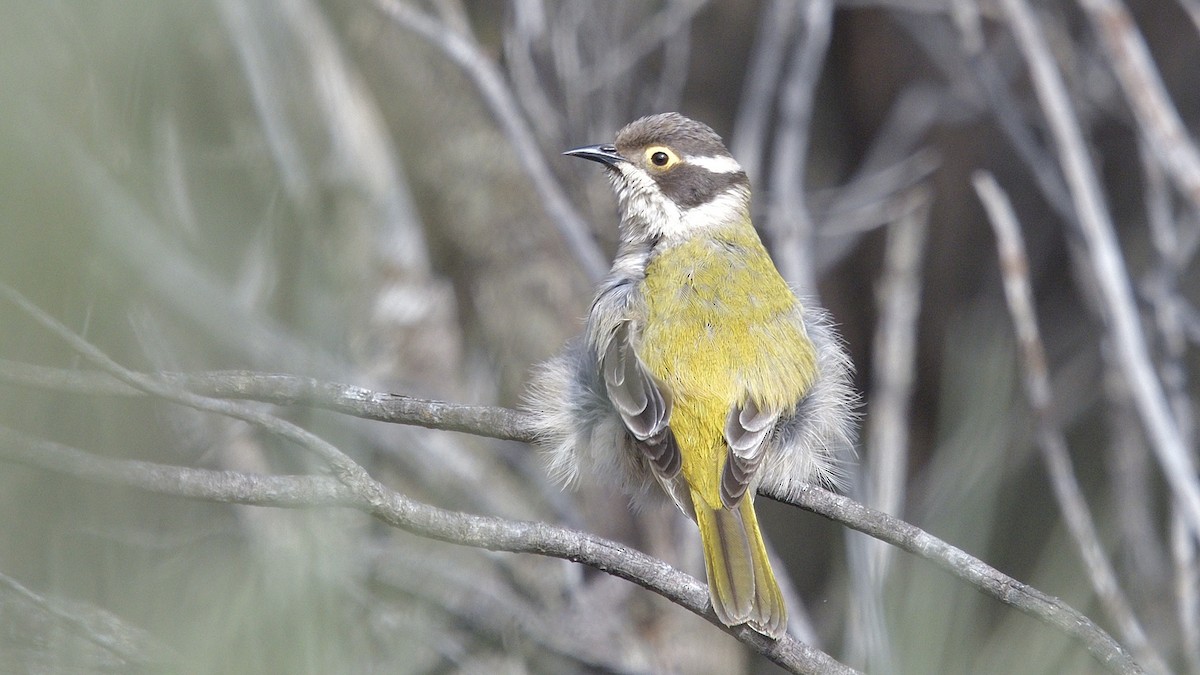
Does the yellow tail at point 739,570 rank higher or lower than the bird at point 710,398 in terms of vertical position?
lower

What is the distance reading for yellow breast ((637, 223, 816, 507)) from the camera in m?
3.55

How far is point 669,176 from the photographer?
4680 mm

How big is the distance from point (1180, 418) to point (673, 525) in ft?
8.69

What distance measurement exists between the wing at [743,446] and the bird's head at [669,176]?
1.20 meters

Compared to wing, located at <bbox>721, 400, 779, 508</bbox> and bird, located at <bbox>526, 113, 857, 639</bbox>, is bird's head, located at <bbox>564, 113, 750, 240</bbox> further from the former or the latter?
wing, located at <bbox>721, 400, 779, 508</bbox>

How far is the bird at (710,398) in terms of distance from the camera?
3387 mm

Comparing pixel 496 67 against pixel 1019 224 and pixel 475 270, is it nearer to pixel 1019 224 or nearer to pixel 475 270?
pixel 475 270

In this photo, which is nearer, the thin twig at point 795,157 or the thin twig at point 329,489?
the thin twig at point 329,489

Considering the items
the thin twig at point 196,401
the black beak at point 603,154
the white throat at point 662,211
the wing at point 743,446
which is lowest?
the thin twig at point 196,401

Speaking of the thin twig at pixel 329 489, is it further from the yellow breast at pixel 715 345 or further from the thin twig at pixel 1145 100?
the thin twig at pixel 1145 100

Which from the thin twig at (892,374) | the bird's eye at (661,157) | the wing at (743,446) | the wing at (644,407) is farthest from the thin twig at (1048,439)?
the wing at (644,407)

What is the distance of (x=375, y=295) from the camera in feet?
23.4

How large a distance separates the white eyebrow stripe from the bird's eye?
2.5 inches

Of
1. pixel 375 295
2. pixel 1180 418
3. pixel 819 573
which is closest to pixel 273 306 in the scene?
pixel 375 295
